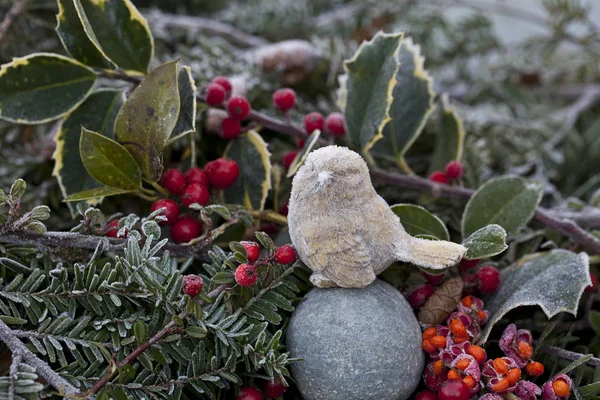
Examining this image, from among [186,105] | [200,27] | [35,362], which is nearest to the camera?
[35,362]

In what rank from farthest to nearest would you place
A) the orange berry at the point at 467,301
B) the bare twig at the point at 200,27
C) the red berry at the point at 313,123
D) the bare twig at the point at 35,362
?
the bare twig at the point at 200,27 < the red berry at the point at 313,123 < the orange berry at the point at 467,301 < the bare twig at the point at 35,362

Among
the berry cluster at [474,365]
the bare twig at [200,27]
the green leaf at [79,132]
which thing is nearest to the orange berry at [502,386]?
the berry cluster at [474,365]

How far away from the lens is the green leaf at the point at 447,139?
71 cm

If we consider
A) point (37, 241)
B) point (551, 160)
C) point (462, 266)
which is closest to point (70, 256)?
point (37, 241)

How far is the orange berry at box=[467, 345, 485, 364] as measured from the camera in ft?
1.62

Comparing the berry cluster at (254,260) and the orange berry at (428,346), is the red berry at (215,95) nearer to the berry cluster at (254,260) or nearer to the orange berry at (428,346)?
the berry cluster at (254,260)

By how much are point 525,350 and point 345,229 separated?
7.4 inches

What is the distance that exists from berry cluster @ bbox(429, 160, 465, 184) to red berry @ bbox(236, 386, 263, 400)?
335 mm

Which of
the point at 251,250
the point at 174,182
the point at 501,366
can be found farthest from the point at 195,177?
the point at 501,366

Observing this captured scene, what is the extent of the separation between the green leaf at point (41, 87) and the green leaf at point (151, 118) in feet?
0.24

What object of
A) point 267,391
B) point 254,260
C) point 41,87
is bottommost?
point 267,391

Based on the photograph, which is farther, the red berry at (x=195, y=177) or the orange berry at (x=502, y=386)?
the red berry at (x=195, y=177)

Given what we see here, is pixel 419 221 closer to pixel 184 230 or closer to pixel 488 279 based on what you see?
pixel 488 279

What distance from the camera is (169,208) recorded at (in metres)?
0.56
